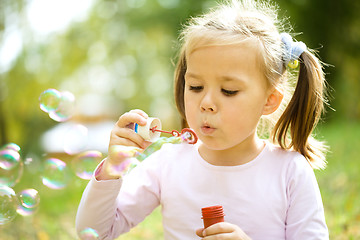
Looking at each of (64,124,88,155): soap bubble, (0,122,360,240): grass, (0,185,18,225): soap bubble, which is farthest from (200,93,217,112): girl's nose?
(0,122,360,240): grass

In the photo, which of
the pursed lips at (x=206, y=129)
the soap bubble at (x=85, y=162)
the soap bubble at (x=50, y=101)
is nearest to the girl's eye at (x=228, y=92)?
the pursed lips at (x=206, y=129)

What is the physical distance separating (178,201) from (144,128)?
411 mm

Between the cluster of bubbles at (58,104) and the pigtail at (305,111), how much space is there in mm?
1225

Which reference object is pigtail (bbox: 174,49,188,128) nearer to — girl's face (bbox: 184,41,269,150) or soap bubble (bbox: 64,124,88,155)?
girl's face (bbox: 184,41,269,150)

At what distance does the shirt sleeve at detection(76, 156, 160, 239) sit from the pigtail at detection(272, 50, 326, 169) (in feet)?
2.09

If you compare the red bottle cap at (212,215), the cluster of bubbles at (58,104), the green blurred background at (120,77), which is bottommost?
the green blurred background at (120,77)

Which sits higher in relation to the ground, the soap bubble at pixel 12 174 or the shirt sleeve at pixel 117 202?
the shirt sleeve at pixel 117 202

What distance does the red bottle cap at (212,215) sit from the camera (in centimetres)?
164

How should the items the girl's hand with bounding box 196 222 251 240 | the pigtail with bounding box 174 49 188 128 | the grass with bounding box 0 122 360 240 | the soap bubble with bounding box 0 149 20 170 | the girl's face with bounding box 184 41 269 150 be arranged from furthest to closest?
the grass with bounding box 0 122 360 240 → the soap bubble with bounding box 0 149 20 170 → the pigtail with bounding box 174 49 188 128 → the girl's face with bounding box 184 41 269 150 → the girl's hand with bounding box 196 222 251 240

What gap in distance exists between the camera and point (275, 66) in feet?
6.30

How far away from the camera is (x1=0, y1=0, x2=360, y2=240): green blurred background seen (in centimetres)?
370

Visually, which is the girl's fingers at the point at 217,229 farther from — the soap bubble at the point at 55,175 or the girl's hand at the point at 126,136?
the soap bubble at the point at 55,175

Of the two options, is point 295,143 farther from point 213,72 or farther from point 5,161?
point 5,161

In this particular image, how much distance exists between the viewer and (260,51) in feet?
6.03
